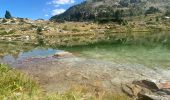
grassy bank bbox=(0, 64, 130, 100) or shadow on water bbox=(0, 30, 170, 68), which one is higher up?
grassy bank bbox=(0, 64, 130, 100)

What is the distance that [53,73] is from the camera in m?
31.5

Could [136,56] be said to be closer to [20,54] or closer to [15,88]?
[20,54]

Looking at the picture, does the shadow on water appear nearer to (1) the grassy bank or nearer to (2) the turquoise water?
(2) the turquoise water

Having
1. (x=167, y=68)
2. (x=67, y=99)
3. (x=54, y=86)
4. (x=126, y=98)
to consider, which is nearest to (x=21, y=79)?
(x=54, y=86)

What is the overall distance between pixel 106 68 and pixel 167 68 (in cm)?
659

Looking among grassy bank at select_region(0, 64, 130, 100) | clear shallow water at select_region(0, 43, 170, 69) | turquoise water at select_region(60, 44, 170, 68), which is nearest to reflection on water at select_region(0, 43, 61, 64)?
clear shallow water at select_region(0, 43, 170, 69)

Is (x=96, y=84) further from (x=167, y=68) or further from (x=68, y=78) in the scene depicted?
(x=167, y=68)

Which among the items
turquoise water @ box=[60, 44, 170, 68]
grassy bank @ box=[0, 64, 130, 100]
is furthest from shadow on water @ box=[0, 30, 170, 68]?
grassy bank @ box=[0, 64, 130, 100]

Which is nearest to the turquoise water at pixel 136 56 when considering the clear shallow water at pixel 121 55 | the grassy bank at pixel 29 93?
the clear shallow water at pixel 121 55

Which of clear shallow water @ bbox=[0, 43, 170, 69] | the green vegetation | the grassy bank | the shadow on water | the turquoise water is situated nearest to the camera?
the grassy bank

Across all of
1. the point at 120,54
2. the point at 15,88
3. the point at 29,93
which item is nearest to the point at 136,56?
the point at 120,54

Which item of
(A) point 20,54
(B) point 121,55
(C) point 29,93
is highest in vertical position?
(C) point 29,93

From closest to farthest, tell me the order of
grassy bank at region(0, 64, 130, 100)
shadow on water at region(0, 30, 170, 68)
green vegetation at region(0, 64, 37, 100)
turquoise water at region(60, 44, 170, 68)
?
1. grassy bank at region(0, 64, 130, 100)
2. green vegetation at region(0, 64, 37, 100)
3. turquoise water at region(60, 44, 170, 68)
4. shadow on water at region(0, 30, 170, 68)

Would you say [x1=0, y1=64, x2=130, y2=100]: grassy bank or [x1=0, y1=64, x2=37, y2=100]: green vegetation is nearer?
[x1=0, y1=64, x2=130, y2=100]: grassy bank
